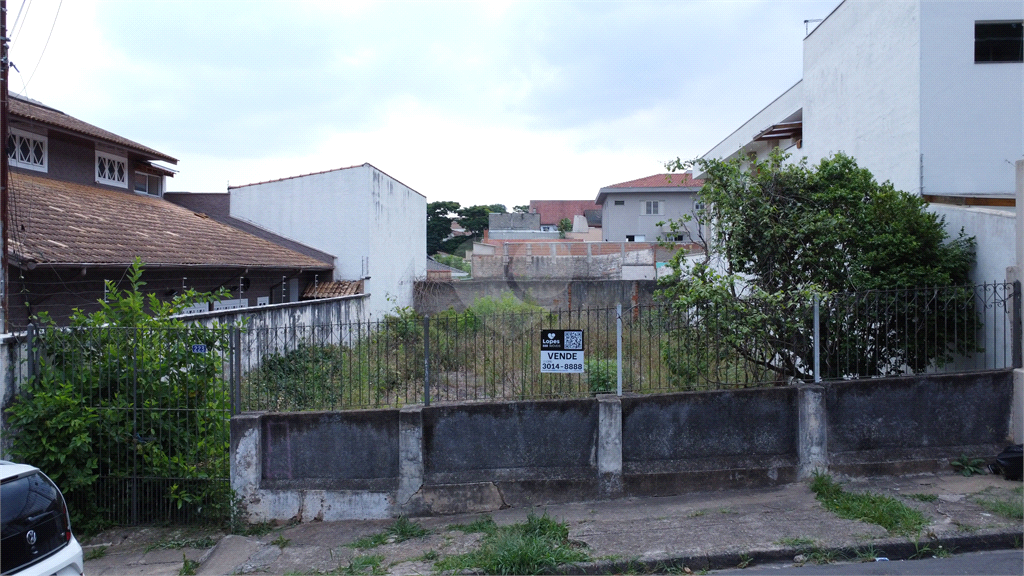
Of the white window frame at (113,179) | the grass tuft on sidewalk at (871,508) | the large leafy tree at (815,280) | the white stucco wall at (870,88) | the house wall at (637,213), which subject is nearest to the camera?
the grass tuft on sidewalk at (871,508)

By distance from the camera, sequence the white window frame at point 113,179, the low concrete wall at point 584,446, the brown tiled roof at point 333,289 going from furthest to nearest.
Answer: the brown tiled roof at point 333,289 → the white window frame at point 113,179 → the low concrete wall at point 584,446

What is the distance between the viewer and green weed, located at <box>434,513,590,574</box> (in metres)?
5.62

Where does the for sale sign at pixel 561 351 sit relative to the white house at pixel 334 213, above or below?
below

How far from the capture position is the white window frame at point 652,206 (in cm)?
4003

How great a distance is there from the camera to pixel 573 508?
6984 millimetres

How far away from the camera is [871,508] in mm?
6316

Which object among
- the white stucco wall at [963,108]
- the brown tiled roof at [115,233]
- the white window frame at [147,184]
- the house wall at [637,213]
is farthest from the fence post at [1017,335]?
the house wall at [637,213]

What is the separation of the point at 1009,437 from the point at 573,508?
5.10m

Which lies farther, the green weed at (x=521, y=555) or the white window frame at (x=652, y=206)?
the white window frame at (x=652, y=206)

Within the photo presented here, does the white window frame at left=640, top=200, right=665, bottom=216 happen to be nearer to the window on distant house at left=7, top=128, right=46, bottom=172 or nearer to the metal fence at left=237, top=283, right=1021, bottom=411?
the window on distant house at left=7, top=128, right=46, bottom=172

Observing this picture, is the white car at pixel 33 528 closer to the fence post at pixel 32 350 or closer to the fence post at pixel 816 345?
the fence post at pixel 32 350

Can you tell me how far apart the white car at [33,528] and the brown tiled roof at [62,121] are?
1122 cm

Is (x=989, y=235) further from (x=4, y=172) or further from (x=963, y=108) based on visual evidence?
(x=4, y=172)

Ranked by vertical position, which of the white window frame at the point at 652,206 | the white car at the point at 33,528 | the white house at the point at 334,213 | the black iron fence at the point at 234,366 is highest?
the white window frame at the point at 652,206
